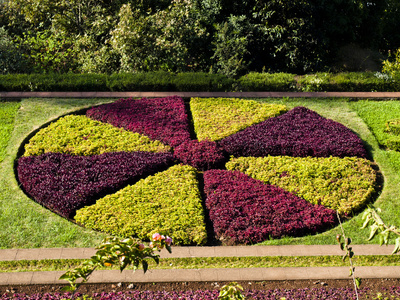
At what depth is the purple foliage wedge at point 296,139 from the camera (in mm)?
9117

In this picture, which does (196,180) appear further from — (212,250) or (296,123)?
(296,123)

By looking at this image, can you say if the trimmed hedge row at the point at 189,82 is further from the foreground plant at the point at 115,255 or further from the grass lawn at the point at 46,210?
the foreground plant at the point at 115,255

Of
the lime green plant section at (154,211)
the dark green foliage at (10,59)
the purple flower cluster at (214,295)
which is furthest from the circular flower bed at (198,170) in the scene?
the dark green foliage at (10,59)

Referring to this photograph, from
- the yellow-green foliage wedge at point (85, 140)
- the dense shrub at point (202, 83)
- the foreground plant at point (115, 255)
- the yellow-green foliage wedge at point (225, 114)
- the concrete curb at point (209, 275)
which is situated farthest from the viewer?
the dense shrub at point (202, 83)

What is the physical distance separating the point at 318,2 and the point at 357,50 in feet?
7.47

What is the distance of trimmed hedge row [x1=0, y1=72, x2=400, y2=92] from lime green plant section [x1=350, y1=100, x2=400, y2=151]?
2.23 feet

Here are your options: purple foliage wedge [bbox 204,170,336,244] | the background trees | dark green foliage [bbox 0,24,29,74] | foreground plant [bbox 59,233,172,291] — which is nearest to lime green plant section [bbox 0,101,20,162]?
dark green foliage [bbox 0,24,29,74]

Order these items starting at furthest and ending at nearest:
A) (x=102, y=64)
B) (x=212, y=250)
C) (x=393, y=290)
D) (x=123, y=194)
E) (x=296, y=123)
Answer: (x=102, y=64)
(x=296, y=123)
(x=123, y=194)
(x=212, y=250)
(x=393, y=290)

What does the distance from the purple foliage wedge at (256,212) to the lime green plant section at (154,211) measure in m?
0.26

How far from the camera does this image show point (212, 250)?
6.74 m

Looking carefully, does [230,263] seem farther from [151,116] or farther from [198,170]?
[151,116]

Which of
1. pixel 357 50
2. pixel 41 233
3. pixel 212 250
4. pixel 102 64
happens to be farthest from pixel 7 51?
pixel 357 50

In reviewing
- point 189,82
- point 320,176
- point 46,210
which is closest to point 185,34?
point 189,82

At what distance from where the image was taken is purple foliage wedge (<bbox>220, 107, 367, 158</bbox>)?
9117mm
